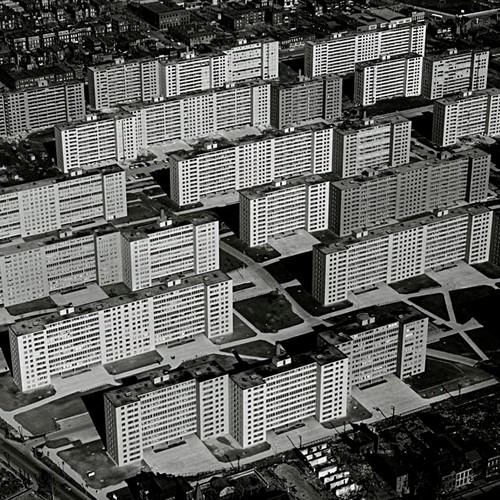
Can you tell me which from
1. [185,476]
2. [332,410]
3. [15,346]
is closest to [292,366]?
[332,410]

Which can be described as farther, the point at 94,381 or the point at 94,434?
the point at 94,381

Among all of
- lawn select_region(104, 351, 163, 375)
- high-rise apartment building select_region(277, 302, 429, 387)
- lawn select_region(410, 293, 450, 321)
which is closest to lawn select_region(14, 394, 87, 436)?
lawn select_region(104, 351, 163, 375)

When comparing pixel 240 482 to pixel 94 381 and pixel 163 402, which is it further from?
pixel 94 381

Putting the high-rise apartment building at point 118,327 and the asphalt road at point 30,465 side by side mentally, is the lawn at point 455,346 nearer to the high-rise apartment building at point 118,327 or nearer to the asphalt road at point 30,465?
the high-rise apartment building at point 118,327

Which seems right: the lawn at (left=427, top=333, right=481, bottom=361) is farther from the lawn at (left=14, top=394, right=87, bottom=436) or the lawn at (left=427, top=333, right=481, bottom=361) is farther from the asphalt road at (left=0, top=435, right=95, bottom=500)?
the asphalt road at (left=0, top=435, right=95, bottom=500)

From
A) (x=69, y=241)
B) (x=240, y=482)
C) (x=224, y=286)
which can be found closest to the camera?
(x=240, y=482)
